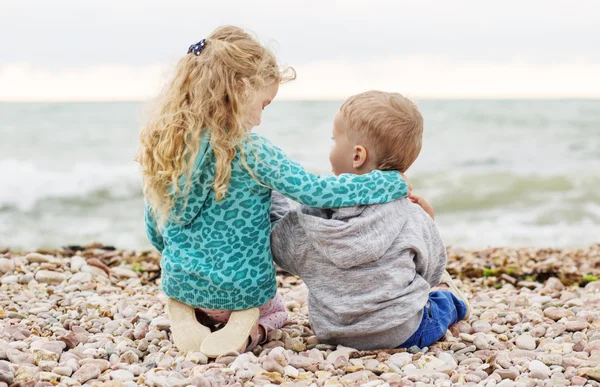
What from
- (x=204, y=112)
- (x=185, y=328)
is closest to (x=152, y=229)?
(x=185, y=328)

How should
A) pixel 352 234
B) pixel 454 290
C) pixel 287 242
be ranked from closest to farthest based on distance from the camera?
pixel 352 234 → pixel 287 242 → pixel 454 290

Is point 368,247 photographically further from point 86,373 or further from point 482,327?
point 86,373

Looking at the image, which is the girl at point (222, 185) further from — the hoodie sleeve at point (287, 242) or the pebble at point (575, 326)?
the pebble at point (575, 326)

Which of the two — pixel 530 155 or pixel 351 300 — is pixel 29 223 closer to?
pixel 351 300

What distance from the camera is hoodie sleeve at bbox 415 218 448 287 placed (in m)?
3.49

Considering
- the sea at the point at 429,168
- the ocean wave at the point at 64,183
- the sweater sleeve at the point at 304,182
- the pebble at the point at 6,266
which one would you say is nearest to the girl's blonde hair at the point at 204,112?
the sweater sleeve at the point at 304,182

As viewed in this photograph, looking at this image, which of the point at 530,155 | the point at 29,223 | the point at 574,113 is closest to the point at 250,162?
the point at 29,223

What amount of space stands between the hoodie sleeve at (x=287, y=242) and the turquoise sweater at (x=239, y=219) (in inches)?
1.6

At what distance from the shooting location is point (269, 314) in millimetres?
3805

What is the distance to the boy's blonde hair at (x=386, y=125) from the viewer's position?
3.40 m

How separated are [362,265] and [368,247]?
13cm

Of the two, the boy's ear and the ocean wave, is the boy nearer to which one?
the boy's ear

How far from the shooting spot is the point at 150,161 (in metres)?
3.46

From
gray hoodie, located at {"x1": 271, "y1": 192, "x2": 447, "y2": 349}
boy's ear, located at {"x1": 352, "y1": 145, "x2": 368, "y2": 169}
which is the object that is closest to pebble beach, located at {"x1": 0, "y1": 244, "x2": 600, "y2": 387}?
gray hoodie, located at {"x1": 271, "y1": 192, "x2": 447, "y2": 349}
